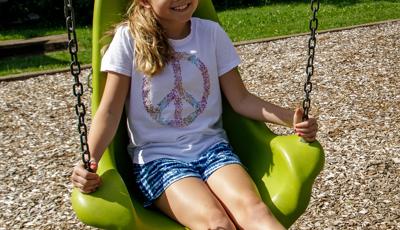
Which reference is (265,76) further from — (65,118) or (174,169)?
(174,169)

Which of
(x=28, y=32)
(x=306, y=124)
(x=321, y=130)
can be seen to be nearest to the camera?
(x=306, y=124)

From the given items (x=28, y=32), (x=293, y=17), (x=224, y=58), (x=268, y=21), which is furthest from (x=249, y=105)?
(x=28, y=32)

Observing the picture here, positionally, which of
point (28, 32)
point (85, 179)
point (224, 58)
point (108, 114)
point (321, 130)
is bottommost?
point (28, 32)

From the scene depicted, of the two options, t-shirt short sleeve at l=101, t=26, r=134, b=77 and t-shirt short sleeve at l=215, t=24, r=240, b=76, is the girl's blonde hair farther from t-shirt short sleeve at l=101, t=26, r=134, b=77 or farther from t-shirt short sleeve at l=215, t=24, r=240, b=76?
t-shirt short sleeve at l=215, t=24, r=240, b=76

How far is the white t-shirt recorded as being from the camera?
2252mm

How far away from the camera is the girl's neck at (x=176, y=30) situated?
90.8 inches

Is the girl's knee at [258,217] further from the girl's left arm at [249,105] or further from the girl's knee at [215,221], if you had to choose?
the girl's left arm at [249,105]

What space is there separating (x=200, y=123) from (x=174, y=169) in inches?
8.9

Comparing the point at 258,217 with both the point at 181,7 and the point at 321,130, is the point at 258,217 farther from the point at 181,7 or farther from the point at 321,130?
Result: the point at 321,130

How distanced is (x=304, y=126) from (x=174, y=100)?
1.50ft

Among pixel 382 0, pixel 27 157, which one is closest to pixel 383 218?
pixel 27 157

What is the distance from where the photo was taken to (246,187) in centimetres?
215

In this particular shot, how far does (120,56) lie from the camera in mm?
2225

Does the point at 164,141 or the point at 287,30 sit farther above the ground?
the point at 164,141
